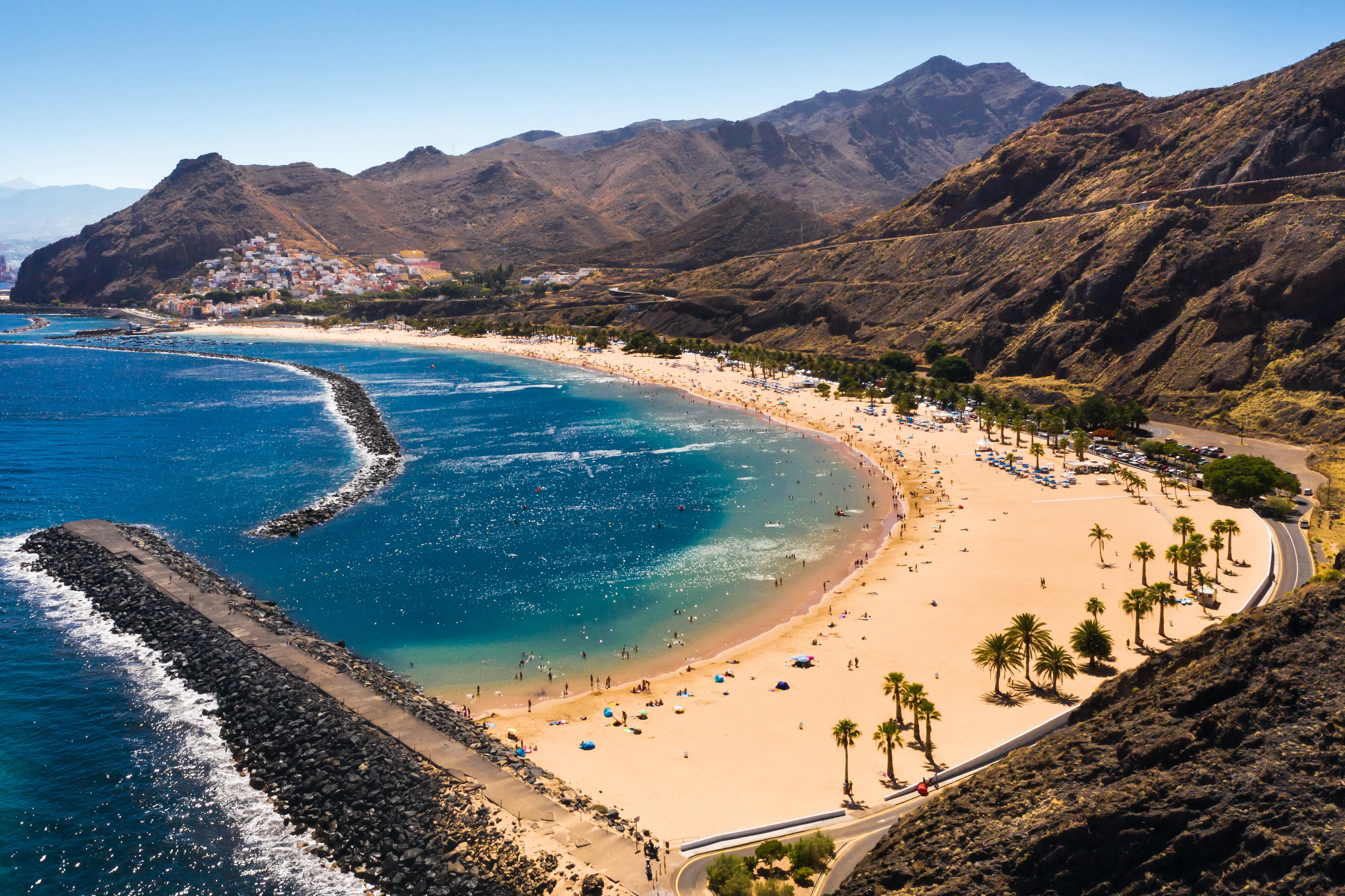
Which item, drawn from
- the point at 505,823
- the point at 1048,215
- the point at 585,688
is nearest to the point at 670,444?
the point at 585,688

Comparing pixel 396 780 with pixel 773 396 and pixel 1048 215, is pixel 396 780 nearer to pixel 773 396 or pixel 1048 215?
pixel 773 396

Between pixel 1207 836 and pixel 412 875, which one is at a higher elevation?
pixel 1207 836

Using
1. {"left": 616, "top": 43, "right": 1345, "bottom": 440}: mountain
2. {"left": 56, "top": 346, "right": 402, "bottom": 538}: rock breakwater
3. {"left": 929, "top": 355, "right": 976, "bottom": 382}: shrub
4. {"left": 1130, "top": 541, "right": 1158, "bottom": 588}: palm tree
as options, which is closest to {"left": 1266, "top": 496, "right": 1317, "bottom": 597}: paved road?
{"left": 1130, "top": 541, "right": 1158, "bottom": 588}: palm tree

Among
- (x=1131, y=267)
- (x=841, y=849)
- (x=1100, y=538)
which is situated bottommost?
(x=841, y=849)

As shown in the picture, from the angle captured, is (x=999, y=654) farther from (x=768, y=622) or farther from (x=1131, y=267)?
(x=1131, y=267)

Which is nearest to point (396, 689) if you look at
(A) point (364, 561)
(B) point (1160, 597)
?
(A) point (364, 561)

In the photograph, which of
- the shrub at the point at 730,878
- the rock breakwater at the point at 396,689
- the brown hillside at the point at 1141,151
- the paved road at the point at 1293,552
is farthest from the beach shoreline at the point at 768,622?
the brown hillside at the point at 1141,151
